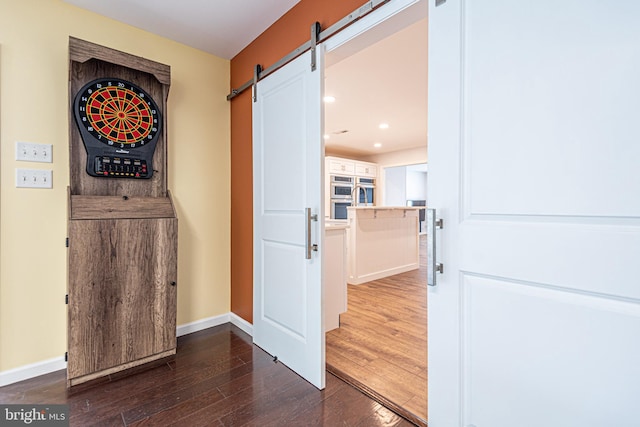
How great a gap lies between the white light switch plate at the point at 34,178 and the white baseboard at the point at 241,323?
1.74 m

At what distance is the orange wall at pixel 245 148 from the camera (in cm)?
210

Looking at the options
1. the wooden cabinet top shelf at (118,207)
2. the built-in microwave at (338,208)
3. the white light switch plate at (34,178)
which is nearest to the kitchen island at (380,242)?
the built-in microwave at (338,208)

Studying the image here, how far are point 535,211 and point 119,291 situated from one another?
7.68 feet

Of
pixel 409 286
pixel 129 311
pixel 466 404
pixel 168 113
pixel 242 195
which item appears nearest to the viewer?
pixel 466 404

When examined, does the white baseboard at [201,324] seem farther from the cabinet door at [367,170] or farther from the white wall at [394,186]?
the white wall at [394,186]

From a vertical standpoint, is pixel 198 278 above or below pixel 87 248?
below

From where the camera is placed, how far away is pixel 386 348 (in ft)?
7.70

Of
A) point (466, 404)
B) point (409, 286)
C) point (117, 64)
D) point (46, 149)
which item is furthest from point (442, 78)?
point (409, 286)

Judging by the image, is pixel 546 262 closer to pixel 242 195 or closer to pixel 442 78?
pixel 442 78

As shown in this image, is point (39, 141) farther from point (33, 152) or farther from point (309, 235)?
point (309, 235)

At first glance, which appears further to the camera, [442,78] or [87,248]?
[87,248]

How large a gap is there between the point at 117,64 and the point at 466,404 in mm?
2865

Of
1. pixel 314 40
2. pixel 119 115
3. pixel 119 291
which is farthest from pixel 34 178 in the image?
pixel 314 40

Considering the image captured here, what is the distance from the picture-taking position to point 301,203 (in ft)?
6.34
